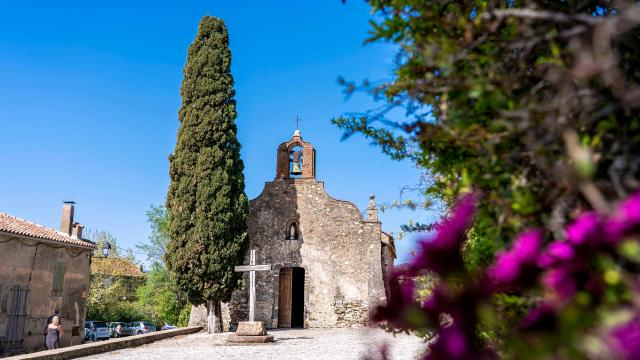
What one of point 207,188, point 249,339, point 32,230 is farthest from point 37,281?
point 249,339

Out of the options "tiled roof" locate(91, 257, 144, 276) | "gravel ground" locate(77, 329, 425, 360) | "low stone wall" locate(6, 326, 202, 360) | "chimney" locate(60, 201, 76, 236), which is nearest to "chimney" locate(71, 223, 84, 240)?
"chimney" locate(60, 201, 76, 236)

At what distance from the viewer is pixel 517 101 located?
1.79 m

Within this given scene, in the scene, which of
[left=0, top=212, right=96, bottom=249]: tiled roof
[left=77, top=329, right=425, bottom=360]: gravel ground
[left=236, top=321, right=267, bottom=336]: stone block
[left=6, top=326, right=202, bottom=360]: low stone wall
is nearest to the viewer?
[left=6, top=326, right=202, bottom=360]: low stone wall

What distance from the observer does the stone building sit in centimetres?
1551

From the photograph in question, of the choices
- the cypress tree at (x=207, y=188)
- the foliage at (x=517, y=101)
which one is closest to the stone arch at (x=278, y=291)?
the cypress tree at (x=207, y=188)

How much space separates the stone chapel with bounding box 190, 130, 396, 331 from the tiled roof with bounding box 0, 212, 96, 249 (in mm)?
5739

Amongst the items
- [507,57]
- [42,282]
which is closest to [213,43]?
[42,282]

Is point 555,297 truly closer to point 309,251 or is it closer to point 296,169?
point 309,251

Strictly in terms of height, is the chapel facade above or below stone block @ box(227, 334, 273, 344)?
above

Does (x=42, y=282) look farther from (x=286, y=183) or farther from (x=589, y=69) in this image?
(x=589, y=69)

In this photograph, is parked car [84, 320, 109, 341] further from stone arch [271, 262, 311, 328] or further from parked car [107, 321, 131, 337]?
stone arch [271, 262, 311, 328]

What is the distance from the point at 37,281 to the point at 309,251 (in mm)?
10142

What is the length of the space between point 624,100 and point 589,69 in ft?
0.46

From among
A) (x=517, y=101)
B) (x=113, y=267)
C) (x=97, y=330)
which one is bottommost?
(x=97, y=330)
